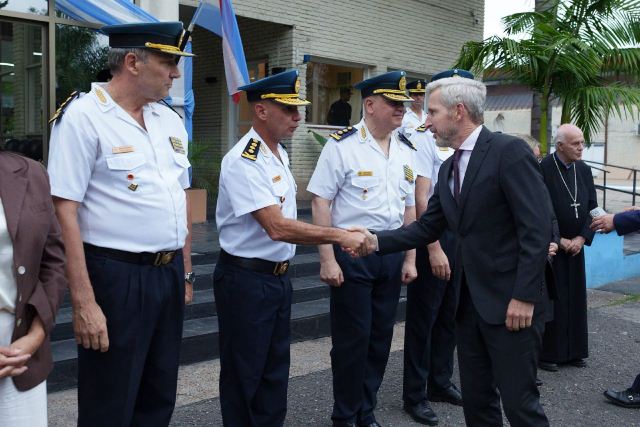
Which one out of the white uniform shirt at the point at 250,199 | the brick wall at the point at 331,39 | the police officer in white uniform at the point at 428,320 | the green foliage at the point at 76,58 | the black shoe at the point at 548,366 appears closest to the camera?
the white uniform shirt at the point at 250,199

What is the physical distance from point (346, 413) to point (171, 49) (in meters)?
2.34

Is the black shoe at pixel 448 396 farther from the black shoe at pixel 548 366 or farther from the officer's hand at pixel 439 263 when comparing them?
the black shoe at pixel 548 366

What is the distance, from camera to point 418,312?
4.55 meters

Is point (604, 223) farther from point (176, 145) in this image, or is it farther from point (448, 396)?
point (176, 145)

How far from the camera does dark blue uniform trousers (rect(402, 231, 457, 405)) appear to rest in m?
4.46

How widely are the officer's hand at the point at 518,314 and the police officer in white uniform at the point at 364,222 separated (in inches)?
44.3

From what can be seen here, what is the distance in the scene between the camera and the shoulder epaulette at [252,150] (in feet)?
10.9

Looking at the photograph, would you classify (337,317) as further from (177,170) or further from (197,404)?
(177,170)

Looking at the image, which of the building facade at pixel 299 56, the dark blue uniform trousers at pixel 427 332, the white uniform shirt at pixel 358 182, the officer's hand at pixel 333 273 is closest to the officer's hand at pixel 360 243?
the officer's hand at pixel 333 273

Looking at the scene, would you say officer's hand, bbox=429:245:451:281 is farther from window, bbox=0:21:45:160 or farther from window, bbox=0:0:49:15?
window, bbox=0:0:49:15

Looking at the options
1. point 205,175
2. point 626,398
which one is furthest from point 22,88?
point 626,398

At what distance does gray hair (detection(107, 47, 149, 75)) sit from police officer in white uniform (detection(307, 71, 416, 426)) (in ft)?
4.90

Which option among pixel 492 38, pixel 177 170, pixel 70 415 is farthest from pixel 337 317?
pixel 492 38

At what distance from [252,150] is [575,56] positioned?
7.36 metres
